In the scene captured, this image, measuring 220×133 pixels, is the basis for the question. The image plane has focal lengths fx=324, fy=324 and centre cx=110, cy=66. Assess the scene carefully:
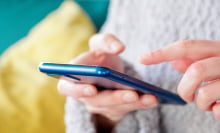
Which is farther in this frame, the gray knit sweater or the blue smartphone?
the gray knit sweater

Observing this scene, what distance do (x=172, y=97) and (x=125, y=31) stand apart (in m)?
0.23

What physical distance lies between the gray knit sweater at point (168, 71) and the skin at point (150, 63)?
0.08 feet

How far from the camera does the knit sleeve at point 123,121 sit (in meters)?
0.47

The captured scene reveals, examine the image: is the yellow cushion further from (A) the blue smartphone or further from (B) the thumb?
(A) the blue smartphone

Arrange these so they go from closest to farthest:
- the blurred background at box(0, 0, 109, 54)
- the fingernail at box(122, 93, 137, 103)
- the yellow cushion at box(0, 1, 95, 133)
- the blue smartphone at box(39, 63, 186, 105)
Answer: the blue smartphone at box(39, 63, 186, 105) → the fingernail at box(122, 93, 137, 103) → the yellow cushion at box(0, 1, 95, 133) → the blurred background at box(0, 0, 109, 54)

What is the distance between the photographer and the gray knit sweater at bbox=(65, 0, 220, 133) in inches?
17.8

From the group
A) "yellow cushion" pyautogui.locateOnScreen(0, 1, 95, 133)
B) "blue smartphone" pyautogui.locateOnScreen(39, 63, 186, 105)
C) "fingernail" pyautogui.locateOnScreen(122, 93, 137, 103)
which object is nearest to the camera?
"blue smartphone" pyautogui.locateOnScreen(39, 63, 186, 105)

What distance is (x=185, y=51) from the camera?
0.36 m

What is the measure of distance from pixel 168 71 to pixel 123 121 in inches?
4.0

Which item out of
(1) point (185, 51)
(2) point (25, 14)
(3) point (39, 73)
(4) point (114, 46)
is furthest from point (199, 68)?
(2) point (25, 14)

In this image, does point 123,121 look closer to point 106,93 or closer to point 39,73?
point 106,93

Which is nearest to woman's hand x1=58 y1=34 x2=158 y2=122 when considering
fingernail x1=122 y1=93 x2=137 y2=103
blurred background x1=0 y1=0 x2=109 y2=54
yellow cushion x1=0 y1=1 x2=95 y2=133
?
fingernail x1=122 y1=93 x2=137 y2=103

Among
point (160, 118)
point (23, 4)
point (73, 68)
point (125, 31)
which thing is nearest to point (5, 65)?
point (23, 4)

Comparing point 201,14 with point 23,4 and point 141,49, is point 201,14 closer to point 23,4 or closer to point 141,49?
point 141,49
